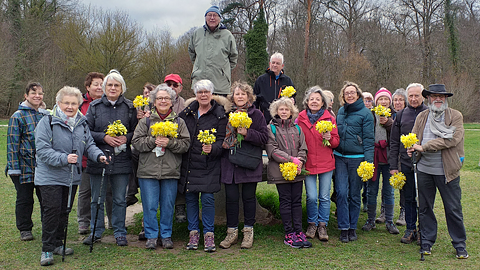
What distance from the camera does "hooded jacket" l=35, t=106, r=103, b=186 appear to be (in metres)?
4.86

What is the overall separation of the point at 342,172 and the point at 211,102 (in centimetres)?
235

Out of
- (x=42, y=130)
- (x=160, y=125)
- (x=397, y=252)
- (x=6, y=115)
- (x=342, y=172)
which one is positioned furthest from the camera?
(x=6, y=115)

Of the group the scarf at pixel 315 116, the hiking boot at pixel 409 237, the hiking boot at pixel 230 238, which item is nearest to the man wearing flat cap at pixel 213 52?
the scarf at pixel 315 116

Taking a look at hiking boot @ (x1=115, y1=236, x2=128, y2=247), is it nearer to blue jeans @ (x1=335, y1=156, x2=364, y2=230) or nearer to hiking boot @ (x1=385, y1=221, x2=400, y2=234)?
blue jeans @ (x1=335, y1=156, x2=364, y2=230)

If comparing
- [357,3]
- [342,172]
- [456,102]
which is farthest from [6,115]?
[456,102]

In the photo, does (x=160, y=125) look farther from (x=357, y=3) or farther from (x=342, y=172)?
(x=357, y=3)

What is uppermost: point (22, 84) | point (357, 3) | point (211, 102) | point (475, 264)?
point (357, 3)

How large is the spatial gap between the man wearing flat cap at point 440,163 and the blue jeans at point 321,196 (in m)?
1.29

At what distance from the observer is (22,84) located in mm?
31094

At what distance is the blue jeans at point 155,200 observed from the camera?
5535mm

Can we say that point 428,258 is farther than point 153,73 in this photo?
No

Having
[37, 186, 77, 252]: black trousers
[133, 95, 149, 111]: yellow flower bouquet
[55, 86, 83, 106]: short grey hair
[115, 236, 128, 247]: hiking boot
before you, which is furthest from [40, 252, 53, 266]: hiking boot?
[133, 95, 149, 111]: yellow flower bouquet

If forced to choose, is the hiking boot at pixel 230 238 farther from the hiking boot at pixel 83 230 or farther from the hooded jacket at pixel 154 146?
the hiking boot at pixel 83 230

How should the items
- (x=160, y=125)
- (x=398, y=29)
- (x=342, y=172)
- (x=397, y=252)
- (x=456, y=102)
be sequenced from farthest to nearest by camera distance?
(x=398, y=29), (x=456, y=102), (x=342, y=172), (x=397, y=252), (x=160, y=125)
